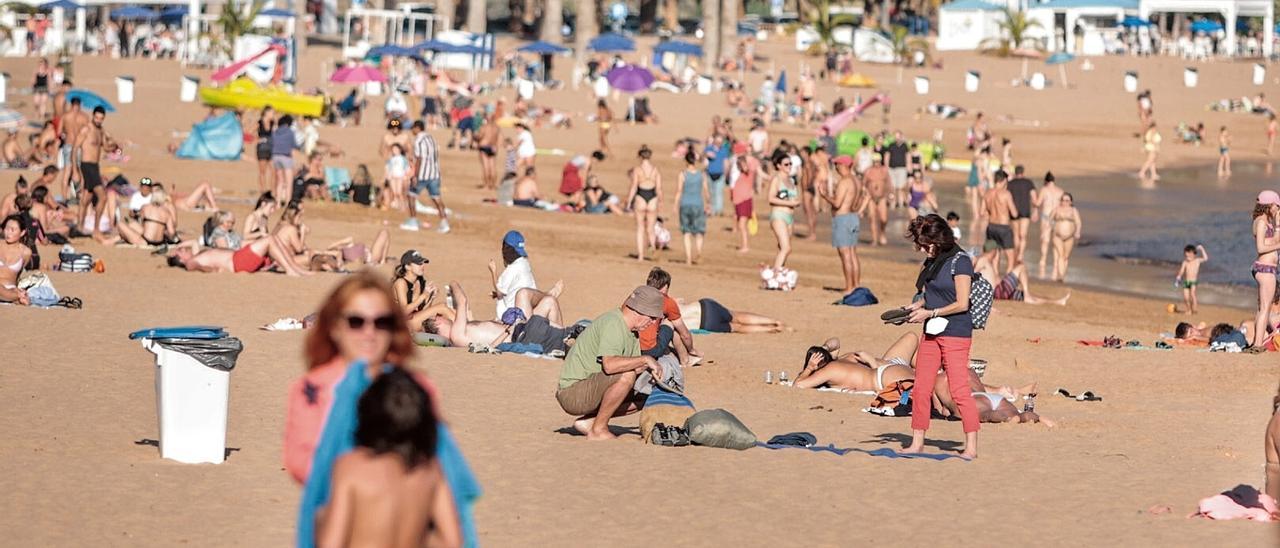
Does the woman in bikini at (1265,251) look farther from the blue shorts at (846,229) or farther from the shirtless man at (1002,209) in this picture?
the shirtless man at (1002,209)

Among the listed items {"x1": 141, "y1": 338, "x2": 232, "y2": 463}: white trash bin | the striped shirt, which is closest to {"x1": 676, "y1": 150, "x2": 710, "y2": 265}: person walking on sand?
the striped shirt

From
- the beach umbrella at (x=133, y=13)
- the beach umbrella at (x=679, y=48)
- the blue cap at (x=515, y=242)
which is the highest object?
the beach umbrella at (x=133, y=13)

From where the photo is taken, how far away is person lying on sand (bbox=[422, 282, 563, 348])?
12859mm

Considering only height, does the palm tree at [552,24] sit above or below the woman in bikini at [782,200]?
above

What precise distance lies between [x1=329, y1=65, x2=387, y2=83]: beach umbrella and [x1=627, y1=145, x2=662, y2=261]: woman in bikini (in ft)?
62.2

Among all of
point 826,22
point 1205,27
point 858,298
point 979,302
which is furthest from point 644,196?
point 1205,27

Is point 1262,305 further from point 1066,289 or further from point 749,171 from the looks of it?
point 749,171

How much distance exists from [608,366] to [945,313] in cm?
176

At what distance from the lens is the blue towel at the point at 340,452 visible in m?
3.84

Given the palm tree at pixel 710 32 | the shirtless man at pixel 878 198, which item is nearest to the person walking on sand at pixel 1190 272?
the shirtless man at pixel 878 198

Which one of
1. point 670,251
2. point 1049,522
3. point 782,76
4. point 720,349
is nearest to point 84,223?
point 670,251

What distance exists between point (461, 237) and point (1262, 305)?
10043 mm

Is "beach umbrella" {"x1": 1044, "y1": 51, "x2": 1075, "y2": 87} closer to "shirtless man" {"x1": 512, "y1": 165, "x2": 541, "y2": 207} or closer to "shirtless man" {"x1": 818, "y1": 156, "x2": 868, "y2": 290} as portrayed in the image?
"shirtless man" {"x1": 512, "y1": 165, "x2": 541, "y2": 207}

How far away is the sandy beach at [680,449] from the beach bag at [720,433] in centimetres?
8
